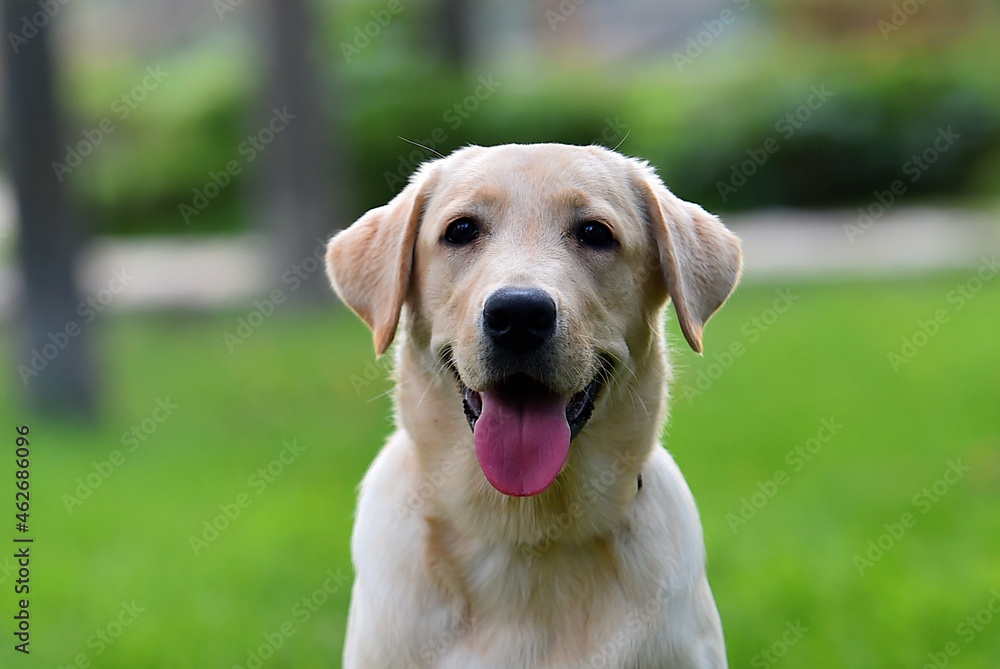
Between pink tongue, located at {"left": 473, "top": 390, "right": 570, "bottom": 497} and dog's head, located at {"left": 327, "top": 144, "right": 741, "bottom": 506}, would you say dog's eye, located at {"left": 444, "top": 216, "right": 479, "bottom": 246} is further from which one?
pink tongue, located at {"left": 473, "top": 390, "right": 570, "bottom": 497}

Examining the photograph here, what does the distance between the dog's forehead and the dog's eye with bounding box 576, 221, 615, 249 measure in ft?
0.20

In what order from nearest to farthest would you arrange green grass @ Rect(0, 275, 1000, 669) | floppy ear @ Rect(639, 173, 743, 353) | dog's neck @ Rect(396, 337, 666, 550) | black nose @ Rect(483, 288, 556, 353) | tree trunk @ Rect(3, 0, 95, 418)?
black nose @ Rect(483, 288, 556, 353) < dog's neck @ Rect(396, 337, 666, 550) < floppy ear @ Rect(639, 173, 743, 353) < green grass @ Rect(0, 275, 1000, 669) < tree trunk @ Rect(3, 0, 95, 418)

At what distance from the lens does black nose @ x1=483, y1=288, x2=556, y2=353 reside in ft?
10.8

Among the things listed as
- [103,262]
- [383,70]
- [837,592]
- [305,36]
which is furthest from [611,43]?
[837,592]

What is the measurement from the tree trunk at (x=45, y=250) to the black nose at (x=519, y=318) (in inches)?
275

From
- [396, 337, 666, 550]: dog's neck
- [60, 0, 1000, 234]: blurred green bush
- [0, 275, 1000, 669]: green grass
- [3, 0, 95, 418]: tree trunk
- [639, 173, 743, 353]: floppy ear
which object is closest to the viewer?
[396, 337, 666, 550]: dog's neck

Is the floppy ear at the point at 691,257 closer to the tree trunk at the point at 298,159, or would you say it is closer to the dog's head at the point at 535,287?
the dog's head at the point at 535,287

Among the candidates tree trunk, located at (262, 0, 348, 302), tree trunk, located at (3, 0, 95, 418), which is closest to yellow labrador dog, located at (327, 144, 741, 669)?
tree trunk, located at (3, 0, 95, 418)

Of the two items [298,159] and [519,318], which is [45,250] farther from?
[519,318]

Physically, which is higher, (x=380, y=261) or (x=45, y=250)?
(x=380, y=261)

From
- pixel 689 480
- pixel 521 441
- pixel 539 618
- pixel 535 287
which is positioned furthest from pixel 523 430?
pixel 689 480

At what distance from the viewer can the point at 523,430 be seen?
3.46 meters

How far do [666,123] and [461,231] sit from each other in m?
19.3

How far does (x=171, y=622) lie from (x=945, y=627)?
331cm
